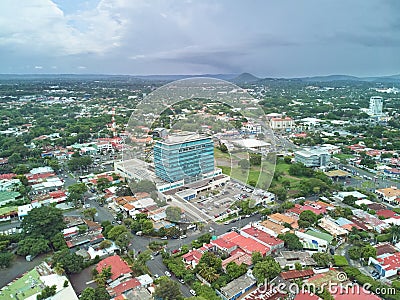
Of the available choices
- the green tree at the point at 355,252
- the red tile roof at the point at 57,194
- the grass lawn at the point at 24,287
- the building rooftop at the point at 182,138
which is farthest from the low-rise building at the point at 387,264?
the red tile roof at the point at 57,194

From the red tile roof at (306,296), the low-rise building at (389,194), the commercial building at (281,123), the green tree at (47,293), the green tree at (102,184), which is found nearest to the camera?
the red tile roof at (306,296)

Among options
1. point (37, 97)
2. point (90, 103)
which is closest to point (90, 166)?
point (90, 103)

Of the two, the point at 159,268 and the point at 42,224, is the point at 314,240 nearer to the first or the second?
the point at 159,268

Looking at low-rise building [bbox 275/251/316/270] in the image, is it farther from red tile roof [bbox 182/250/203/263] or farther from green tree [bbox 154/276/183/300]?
green tree [bbox 154/276/183/300]

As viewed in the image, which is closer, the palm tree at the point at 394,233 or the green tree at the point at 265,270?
the green tree at the point at 265,270

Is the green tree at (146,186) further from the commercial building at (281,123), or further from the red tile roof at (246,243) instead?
the commercial building at (281,123)

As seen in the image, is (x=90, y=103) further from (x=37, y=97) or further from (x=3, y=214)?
(x=3, y=214)

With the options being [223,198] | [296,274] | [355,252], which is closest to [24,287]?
[296,274]
